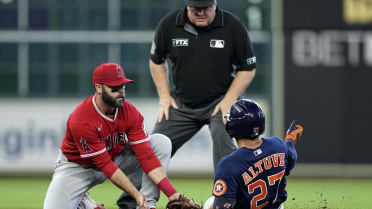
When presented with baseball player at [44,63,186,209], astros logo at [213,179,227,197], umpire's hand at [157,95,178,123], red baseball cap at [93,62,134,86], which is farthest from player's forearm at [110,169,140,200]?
astros logo at [213,179,227,197]

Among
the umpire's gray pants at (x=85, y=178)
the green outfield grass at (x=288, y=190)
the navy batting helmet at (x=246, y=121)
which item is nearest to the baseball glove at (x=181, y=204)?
the umpire's gray pants at (x=85, y=178)

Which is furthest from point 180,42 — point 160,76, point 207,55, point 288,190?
point 288,190

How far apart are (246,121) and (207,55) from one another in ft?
5.32

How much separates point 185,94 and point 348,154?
698 centimetres

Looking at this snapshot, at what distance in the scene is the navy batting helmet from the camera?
17.5ft

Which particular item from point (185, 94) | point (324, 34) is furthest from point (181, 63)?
point (324, 34)

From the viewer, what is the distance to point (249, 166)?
5332 millimetres

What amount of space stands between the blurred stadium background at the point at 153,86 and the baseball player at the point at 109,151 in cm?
705

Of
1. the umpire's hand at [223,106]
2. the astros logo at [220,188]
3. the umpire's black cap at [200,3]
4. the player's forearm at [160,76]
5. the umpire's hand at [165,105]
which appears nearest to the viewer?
the astros logo at [220,188]

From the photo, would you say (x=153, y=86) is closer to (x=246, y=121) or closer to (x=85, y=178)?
(x=85, y=178)

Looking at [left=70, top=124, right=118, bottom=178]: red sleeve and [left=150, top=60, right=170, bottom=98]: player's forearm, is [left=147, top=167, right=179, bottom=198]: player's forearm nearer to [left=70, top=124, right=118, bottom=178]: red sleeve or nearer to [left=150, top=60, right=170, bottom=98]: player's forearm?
[left=70, top=124, right=118, bottom=178]: red sleeve

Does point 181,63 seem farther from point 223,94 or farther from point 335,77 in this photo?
point 335,77

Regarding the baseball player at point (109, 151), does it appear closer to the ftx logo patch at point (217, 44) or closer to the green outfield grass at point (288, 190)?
the ftx logo patch at point (217, 44)

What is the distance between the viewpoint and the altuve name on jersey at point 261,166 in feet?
17.5
